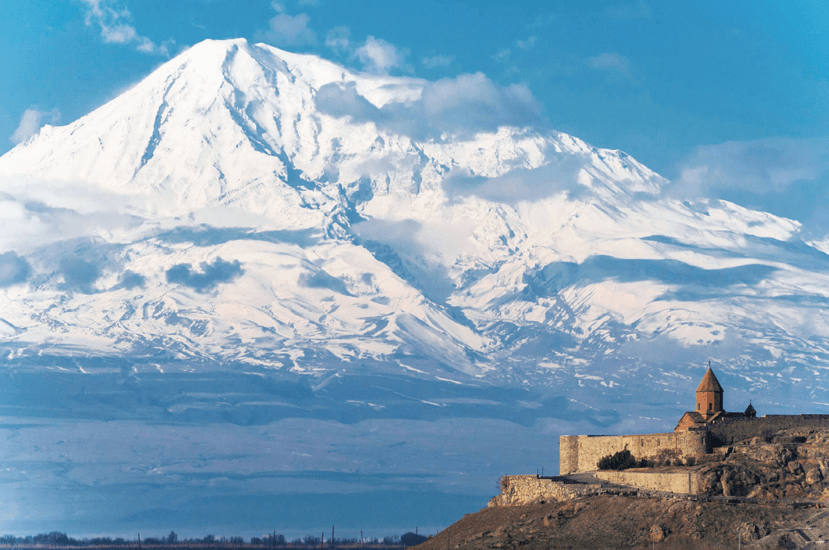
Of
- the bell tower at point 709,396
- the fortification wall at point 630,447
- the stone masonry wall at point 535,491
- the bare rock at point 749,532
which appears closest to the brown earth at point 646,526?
the bare rock at point 749,532

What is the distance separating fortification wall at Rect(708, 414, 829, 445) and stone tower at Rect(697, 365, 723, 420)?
401 inches

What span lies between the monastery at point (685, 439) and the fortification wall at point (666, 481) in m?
4.99

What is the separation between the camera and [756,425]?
89.7 m

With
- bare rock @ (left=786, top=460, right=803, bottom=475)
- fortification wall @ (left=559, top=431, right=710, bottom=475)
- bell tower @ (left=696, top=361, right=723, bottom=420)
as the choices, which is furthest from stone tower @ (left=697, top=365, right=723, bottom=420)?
bare rock @ (left=786, top=460, right=803, bottom=475)

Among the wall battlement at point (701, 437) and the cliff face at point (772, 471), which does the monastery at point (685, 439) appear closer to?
the wall battlement at point (701, 437)

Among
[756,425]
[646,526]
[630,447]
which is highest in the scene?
[756,425]

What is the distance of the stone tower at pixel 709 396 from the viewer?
101 meters

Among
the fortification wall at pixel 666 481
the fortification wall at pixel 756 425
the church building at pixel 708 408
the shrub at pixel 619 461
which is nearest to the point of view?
the fortification wall at pixel 666 481

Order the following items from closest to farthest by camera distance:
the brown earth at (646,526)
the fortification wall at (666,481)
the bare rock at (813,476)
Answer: the brown earth at (646,526) < the fortification wall at (666,481) < the bare rock at (813,476)

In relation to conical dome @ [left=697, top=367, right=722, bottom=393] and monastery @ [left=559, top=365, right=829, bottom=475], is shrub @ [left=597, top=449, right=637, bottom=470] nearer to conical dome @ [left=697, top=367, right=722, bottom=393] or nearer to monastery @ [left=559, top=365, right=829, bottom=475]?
monastery @ [left=559, top=365, right=829, bottom=475]

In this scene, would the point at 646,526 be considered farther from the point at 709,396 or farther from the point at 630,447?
the point at 709,396

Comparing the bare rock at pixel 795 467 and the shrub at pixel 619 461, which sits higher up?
the shrub at pixel 619 461

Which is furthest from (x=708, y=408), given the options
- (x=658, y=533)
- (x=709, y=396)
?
(x=658, y=533)

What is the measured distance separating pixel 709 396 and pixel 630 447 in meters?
12.8
